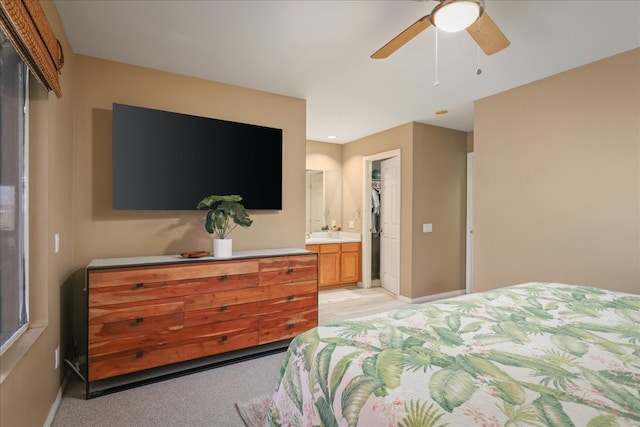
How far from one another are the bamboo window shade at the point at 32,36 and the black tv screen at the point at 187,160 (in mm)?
822

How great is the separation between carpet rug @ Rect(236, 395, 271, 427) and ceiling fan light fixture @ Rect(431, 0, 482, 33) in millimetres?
2434

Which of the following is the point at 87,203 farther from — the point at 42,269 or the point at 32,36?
the point at 32,36

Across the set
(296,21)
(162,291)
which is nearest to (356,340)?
(162,291)

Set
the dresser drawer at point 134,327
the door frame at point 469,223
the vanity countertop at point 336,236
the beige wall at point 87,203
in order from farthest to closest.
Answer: the vanity countertop at point 336,236 → the door frame at point 469,223 → the dresser drawer at point 134,327 → the beige wall at point 87,203

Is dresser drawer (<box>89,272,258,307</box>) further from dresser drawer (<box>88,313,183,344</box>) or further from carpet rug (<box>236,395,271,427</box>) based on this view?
carpet rug (<box>236,395,271,427</box>)

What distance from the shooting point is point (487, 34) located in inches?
73.9

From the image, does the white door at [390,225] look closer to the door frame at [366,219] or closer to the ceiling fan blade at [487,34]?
the door frame at [366,219]

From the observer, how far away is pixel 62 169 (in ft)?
7.13

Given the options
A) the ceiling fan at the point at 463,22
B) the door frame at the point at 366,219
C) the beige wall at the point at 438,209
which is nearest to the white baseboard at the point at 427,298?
the beige wall at the point at 438,209

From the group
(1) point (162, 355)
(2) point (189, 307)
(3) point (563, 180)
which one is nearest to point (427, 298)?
(3) point (563, 180)

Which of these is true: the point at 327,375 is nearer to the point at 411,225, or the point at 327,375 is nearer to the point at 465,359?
the point at 465,359

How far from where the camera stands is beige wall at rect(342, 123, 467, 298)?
14.8ft

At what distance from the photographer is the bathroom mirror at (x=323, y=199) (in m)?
5.76

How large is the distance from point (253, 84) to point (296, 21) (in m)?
1.16
